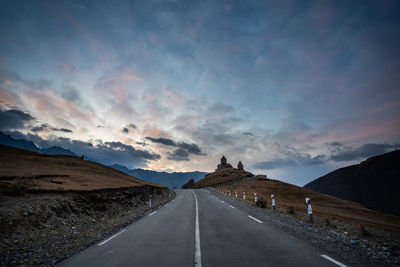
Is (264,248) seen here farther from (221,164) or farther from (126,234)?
(221,164)

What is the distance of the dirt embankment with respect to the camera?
6027 mm

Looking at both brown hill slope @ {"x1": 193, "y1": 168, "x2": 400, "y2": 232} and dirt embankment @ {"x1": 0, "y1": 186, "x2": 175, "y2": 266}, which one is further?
brown hill slope @ {"x1": 193, "y1": 168, "x2": 400, "y2": 232}

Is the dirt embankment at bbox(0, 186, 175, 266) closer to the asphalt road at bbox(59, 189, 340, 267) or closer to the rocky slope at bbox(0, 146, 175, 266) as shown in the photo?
the rocky slope at bbox(0, 146, 175, 266)

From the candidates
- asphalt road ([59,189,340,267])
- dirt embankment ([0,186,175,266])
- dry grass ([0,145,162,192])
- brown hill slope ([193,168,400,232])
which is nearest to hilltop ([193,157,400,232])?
brown hill slope ([193,168,400,232])

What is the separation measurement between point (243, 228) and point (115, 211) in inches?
469

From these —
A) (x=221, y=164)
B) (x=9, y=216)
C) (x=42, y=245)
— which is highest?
(x=221, y=164)

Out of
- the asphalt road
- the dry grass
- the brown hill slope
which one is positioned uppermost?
the dry grass

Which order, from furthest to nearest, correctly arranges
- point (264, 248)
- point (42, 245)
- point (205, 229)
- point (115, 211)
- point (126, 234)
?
point (115, 211) < point (205, 229) < point (126, 234) < point (42, 245) < point (264, 248)

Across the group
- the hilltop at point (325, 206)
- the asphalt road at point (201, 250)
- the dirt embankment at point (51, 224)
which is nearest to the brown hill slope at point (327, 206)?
the hilltop at point (325, 206)

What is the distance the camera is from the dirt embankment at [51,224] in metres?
6.03

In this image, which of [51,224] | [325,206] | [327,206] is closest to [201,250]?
[51,224]

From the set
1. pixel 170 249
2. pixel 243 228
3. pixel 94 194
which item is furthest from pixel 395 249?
pixel 94 194

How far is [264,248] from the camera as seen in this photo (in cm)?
580

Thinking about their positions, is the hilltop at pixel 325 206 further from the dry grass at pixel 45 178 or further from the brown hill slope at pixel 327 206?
the dry grass at pixel 45 178
